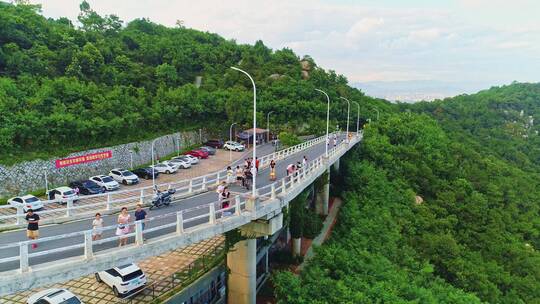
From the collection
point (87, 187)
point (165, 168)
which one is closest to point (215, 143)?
point (165, 168)

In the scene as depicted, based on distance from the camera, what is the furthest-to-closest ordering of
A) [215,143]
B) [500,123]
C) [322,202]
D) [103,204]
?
[500,123] → [215,143] → [322,202] → [103,204]

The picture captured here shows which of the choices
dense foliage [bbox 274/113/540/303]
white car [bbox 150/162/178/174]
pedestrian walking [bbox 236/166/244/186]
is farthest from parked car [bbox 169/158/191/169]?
pedestrian walking [bbox 236/166/244/186]

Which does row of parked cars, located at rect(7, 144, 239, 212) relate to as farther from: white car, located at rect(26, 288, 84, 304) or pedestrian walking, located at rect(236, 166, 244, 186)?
pedestrian walking, located at rect(236, 166, 244, 186)

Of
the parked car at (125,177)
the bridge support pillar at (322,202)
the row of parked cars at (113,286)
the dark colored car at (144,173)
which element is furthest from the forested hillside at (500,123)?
the row of parked cars at (113,286)

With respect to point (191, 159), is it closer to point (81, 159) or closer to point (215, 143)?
point (215, 143)

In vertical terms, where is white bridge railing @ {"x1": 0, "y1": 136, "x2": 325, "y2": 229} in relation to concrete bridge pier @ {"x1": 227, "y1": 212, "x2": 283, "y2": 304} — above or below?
above

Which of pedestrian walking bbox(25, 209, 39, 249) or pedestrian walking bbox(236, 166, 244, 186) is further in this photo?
pedestrian walking bbox(236, 166, 244, 186)

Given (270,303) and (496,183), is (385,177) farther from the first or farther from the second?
(270,303)

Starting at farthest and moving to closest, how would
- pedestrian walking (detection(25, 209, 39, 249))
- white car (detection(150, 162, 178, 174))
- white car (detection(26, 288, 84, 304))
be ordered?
white car (detection(150, 162, 178, 174)) → white car (detection(26, 288, 84, 304)) → pedestrian walking (detection(25, 209, 39, 249))
